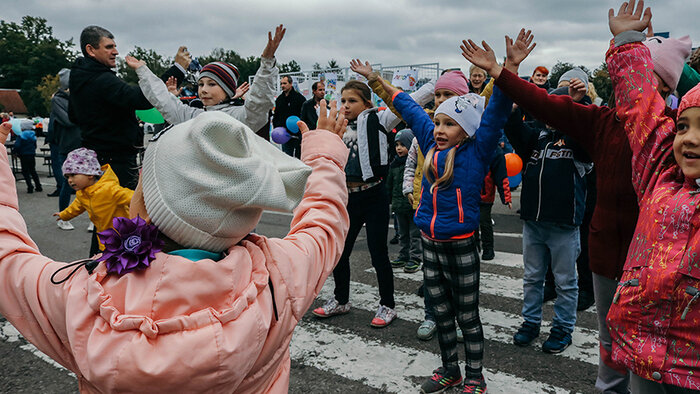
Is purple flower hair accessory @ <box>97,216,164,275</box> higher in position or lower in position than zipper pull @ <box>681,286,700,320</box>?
higher

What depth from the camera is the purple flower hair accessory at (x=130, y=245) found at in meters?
1.16

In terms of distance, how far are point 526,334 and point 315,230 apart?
288cm

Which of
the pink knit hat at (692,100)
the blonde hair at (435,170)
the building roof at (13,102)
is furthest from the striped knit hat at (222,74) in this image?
the building roof at (13,102)

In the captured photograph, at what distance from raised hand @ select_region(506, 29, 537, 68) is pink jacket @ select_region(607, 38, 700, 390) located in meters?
0.70

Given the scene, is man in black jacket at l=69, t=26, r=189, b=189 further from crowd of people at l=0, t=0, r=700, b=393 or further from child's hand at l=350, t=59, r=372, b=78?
child's hand at l=350, t=59, r=372, b=78

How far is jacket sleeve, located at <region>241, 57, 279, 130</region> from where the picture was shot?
11.6 ft

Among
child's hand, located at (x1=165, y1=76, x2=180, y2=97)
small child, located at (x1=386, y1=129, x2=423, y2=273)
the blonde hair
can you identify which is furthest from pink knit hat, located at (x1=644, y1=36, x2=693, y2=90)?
child's hand, located at (x1=165, y1=76, x2=180, y2=97)

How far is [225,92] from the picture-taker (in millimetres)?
3824

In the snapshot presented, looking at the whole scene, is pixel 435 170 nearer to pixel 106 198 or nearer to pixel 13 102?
pixel 106 198

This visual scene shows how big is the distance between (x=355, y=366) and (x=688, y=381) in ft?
7.26

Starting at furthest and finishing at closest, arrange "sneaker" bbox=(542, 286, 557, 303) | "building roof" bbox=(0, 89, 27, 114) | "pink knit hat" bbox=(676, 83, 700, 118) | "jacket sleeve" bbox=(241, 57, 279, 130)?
"building roof" bbox=(0, 89, 27, 114)
"sneaker" bbox=(542, 286, 557, 303)
"jacket sleeve" bbox=(241, 57, 279, 130)
"pink knit hat" bbox=(676, 83, 700, 118)

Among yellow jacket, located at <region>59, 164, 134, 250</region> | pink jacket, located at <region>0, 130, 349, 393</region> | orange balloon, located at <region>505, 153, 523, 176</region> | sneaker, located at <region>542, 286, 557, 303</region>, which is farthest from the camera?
orange balloon, located at <region>505, 153, 523, 176</region>

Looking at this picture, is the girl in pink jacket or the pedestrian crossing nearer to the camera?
the girl in pink jacket

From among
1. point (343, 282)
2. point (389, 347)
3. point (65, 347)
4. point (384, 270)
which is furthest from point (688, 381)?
point (343, 282)
